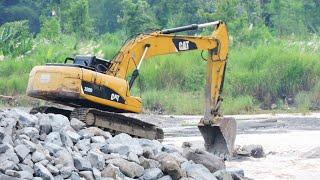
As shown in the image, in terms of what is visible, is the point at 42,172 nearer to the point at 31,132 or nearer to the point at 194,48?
the point at 31,132

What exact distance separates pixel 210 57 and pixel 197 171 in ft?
16.1

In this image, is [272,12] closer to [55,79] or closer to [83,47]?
[83,47]

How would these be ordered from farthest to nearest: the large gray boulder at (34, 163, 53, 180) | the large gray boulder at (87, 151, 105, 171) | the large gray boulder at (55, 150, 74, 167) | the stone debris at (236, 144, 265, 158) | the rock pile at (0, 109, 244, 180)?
the stone debris at (236, 144, 265, 158) → the large gray boulder at (87, 151, 105, 171) → the large gray boulder at (55, 150, 74, 167) → the rock pile at (0, 109, 244, 180) → the large gray boulder at (34, 163, 53, 180)

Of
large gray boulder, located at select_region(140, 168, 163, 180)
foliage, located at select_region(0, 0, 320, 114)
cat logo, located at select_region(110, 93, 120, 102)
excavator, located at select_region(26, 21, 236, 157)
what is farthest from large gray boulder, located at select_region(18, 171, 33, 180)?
foliage, located at select_region(0, 0, 320, 114)

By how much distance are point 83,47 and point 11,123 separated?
2926 cm

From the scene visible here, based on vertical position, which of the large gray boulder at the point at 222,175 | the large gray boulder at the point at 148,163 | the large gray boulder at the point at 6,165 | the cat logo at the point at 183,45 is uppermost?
the cat logo at the point at 183,45

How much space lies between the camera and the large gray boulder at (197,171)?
1311cm

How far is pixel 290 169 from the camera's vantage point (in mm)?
16344

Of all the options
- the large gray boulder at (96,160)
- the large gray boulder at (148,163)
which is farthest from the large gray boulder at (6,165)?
the large gray boulder at (148,163)

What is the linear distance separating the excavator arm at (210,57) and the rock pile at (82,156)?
3118 mm

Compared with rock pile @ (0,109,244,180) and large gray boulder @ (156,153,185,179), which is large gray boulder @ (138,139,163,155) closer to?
rock pile @ (0,109,244,180)

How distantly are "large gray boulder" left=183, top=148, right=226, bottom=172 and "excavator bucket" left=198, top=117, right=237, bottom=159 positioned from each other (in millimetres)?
3103

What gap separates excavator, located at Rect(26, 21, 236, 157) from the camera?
15.8 meters

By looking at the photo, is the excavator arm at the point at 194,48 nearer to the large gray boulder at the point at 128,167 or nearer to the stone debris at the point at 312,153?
the stone debris at the point at 312,153
